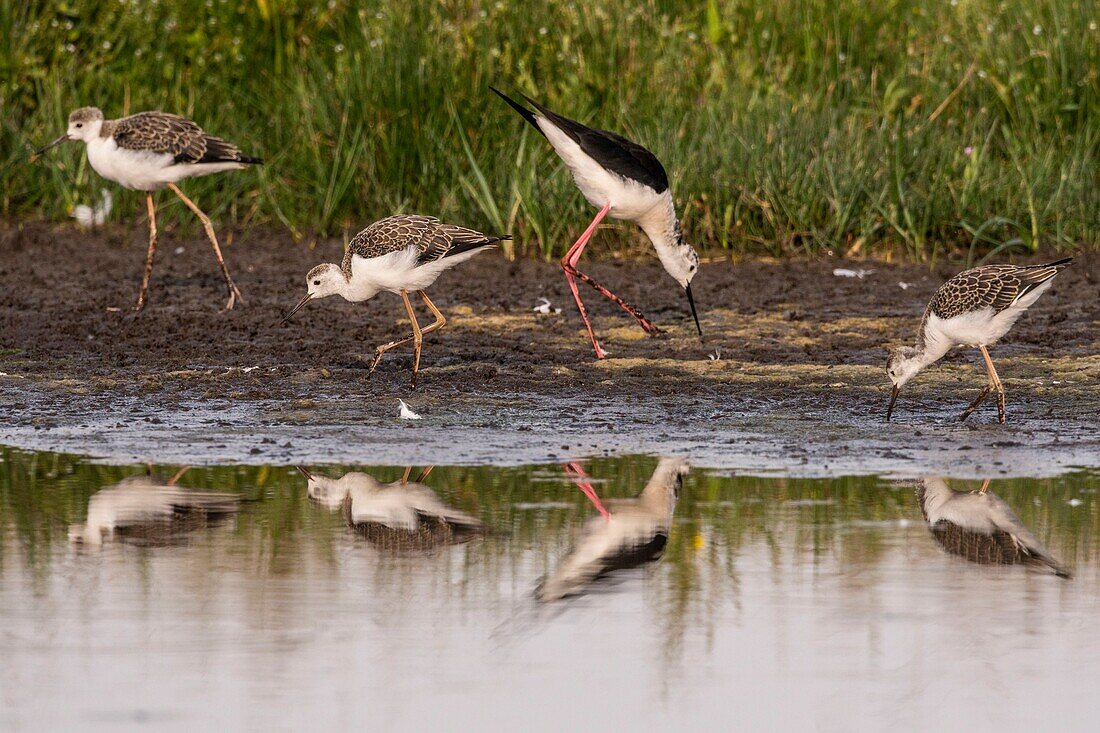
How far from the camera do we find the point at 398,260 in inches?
340

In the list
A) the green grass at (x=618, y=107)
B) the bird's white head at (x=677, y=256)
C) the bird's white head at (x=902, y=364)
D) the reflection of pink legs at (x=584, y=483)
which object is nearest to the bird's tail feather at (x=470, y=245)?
the bird's white head at (x=677, y=256)

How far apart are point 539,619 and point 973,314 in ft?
12.4

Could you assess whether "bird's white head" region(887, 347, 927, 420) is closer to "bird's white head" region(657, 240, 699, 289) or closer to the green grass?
"bird's white head" region(657, 240, 699, 289)

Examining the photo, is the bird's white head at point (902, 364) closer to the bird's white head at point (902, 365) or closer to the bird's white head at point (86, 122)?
the bird's white head at point (902, 365)

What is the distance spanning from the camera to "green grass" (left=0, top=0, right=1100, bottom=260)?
11.9 metres

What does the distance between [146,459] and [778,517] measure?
8.32 feet

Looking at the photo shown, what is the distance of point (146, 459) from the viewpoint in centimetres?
673

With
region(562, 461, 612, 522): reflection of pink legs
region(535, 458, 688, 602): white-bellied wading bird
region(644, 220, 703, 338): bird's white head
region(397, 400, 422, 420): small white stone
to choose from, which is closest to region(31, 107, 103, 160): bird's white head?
region(644, 220, 703, 338): bird's white head

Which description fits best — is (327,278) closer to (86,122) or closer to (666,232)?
(666,232)

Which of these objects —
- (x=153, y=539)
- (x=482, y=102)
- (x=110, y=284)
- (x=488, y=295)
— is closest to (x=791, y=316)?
(x=488, y=295)

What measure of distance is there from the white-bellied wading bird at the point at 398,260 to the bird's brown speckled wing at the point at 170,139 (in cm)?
230

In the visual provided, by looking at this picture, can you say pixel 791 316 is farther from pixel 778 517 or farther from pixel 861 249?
pixel 778 517

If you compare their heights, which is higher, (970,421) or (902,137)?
(902,137)

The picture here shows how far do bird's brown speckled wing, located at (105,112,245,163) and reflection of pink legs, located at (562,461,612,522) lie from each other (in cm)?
507
